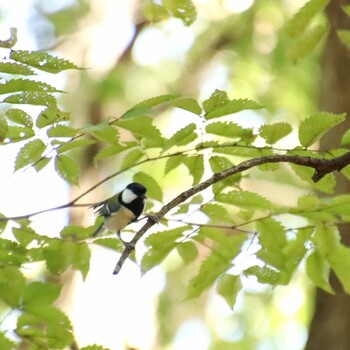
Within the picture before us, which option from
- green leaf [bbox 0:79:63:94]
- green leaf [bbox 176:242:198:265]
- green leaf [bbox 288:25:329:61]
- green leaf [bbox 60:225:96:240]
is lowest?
green leaf [bbox 176:242:198:265]

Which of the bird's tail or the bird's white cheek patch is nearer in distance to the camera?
the bird's tail

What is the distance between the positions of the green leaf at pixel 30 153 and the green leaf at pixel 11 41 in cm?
38

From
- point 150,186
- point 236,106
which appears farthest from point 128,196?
point 236,106

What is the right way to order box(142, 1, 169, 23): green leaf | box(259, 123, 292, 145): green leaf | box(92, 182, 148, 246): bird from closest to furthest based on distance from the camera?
box(259, 123, 292, 145): green leaf < box(142, 1, 169, 23): green leaf < box(92, 182, 148, 246): bird

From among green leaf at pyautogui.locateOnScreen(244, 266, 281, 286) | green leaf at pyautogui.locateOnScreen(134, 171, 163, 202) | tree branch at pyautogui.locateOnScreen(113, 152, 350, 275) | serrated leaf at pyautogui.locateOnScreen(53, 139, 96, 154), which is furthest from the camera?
green leaf at pyautogui.locateOnScreen(134, 171, 163, 202)

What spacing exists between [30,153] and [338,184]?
6.83 ft

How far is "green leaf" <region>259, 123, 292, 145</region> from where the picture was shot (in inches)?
88.1

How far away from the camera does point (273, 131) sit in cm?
225

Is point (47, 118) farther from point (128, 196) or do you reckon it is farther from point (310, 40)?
point (310, 40)

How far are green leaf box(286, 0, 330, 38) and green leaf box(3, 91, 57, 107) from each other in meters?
0.92

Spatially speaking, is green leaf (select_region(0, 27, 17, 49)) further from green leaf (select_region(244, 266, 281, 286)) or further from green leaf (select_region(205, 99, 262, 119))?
green leaf (select_region(244, 266, 281, 286))

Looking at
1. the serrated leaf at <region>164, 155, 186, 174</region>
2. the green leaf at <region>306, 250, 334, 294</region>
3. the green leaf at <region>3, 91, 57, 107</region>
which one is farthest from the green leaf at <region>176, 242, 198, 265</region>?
the green leaf at <region>3, 91, 57, 107</region>

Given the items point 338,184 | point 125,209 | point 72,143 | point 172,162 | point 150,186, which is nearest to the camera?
point 72,143

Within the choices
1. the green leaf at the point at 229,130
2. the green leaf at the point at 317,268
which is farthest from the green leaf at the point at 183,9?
the green leaf at the point at 317,268
